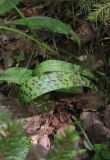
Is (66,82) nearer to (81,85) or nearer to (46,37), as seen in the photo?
(81,85)

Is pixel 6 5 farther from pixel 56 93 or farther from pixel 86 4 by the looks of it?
pixel 56 93

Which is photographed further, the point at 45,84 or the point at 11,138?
the point at 45,84

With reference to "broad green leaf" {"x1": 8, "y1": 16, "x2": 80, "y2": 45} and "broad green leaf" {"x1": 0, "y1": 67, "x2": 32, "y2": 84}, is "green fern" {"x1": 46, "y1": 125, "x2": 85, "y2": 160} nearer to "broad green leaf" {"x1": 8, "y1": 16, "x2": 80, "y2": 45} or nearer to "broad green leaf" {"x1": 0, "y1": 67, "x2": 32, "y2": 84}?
"broad green leaf" {"x1": 0, "y1": 67, "x2": 32, "y2": 84}

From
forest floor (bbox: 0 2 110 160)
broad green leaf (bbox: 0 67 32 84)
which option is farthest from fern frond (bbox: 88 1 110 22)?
broad green leaf (bbox: 0 67 32 84)

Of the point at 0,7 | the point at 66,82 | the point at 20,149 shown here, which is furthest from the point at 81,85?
the point at 20,149

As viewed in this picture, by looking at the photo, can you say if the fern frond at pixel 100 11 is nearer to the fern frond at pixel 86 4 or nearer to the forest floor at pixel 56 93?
the fern frond at pixel 86 4

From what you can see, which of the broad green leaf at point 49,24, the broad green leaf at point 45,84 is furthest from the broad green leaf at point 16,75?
the broad green leaf at point 49,24

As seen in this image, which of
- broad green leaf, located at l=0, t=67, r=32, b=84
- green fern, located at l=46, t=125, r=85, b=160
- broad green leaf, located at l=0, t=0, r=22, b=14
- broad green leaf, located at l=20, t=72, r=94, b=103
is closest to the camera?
green fern, located at l=46, t=125, r=85, b=160

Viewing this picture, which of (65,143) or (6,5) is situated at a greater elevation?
(65,143)

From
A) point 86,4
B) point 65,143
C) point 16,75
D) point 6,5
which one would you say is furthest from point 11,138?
point 6,5
